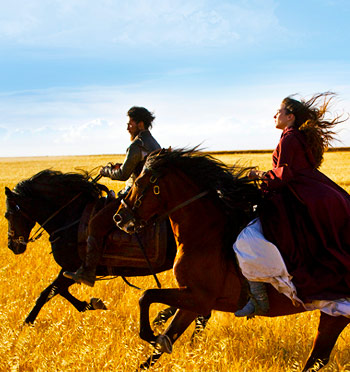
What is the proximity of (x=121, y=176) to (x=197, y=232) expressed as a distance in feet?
5.53

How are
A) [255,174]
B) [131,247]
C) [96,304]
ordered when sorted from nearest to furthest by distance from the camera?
1. [255,174]
2. [131,247]
3. [96,304]

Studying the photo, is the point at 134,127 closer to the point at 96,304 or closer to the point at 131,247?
the point at 131,247

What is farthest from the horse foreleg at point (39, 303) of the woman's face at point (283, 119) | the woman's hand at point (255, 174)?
the woman's face at point (283, 119)

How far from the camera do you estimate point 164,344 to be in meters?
3.91

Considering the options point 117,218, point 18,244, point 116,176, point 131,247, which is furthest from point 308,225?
point 18,244

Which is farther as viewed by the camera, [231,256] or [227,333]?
[227,333]

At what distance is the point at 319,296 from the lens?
382 cm

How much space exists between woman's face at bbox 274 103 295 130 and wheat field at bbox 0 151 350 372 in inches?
21.0

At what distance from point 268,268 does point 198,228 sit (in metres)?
0.75

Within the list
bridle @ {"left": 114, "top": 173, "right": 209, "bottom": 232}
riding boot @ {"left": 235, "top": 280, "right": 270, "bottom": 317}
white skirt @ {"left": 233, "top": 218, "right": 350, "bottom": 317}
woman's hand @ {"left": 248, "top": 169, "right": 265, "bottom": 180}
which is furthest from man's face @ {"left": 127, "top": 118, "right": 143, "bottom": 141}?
riding boot @ {"left": 235, "top": 280, "right": 270, "bottom": 317}

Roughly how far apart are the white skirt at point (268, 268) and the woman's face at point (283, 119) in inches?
A: 43.7

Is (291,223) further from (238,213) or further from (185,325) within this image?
(185,325)

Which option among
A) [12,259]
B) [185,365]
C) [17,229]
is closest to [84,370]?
[185,365]

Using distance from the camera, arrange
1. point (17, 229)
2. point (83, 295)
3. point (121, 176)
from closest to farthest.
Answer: point (121, 176) → point (17, 229) → point (83, 295)
